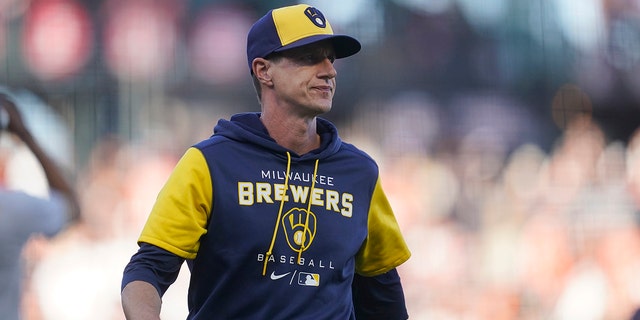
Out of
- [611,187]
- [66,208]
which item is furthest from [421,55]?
[66,208]

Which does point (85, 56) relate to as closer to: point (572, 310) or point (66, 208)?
point (66, 208)

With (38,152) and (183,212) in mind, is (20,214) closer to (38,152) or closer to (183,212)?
(38,152)

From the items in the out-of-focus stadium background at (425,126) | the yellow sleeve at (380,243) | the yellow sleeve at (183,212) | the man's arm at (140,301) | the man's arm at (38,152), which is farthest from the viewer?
the out-of-focus stadium background at (425,126)

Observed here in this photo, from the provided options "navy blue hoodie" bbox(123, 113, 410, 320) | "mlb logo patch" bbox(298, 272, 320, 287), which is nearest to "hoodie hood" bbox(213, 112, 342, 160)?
"navy blue hoodie" bbox(123, 113, 410, 320)

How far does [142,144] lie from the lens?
6.69 meters

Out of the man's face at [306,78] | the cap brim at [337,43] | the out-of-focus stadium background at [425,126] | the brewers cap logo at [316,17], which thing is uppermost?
the brewers cap logo at [316,17]

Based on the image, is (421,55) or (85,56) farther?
(421,55)

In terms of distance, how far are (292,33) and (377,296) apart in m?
0.82

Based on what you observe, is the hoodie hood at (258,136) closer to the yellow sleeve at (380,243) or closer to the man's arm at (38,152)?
the yellow sleeve at (380,243)

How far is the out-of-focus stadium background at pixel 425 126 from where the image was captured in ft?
21.5

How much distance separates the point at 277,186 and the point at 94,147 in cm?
371

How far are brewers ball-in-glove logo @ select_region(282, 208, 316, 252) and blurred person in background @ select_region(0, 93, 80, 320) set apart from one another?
6.02ft

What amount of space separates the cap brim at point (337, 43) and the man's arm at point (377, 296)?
25.3 inches

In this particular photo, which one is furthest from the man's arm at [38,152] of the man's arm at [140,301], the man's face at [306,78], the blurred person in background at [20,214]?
the man's arm at [140,301]
